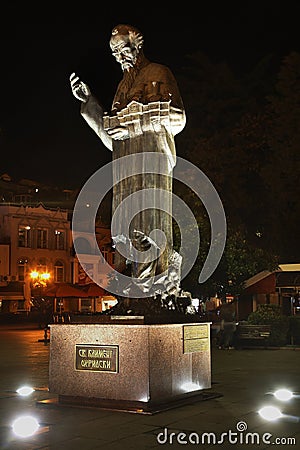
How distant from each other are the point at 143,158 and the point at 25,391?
158 inches

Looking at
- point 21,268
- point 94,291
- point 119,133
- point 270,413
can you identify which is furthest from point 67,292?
point 21,268

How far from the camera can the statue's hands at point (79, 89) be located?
10289 mm

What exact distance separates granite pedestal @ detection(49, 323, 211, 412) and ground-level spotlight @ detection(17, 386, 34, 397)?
1.47 m

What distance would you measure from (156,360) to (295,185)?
36.5 feet

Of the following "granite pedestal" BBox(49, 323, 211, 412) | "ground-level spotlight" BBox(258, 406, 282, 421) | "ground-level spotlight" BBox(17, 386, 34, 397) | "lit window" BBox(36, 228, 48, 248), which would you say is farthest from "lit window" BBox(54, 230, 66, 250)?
"ground-level spotlight" BBox(258, 406, 282, 421)

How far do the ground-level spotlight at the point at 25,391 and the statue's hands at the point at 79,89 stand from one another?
4414 millimetres

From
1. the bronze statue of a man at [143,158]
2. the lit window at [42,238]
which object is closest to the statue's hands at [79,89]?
the bronze statue of a man at [143,158]

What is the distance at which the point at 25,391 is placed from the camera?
1071 cm

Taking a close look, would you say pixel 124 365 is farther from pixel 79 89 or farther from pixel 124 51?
pixel 124 51

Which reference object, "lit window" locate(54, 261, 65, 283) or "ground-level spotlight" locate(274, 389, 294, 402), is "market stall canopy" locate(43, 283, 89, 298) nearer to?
"ground-level spotlight" locate(274, 389, 294, 402)

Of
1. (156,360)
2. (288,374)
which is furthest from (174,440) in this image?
(288,374)

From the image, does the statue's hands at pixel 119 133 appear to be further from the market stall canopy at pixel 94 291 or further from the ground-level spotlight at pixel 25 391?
the market stall canopy at pixel 94 291

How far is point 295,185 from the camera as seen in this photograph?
61.1 ft

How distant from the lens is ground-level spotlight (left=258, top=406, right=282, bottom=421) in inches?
319
